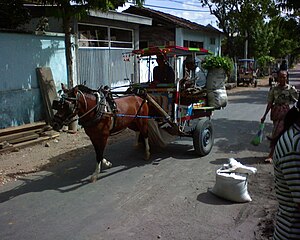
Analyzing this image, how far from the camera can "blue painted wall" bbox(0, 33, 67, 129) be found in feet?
28.6

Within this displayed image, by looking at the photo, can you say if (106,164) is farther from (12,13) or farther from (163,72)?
(12,13)

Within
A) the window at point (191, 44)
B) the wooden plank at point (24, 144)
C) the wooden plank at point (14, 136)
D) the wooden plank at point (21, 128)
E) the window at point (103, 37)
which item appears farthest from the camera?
the window at point (191, 44)

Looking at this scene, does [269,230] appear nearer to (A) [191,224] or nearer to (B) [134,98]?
(A) [191,224]

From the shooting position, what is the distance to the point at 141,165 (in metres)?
6.85

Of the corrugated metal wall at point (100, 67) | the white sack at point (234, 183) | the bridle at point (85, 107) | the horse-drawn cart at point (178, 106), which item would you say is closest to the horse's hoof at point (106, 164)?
the bridle at point (85, 107)

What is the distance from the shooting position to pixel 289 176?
1.80m

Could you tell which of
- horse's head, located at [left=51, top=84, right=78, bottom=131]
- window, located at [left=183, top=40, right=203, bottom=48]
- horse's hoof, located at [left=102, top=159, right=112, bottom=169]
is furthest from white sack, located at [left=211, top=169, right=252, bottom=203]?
window, located at [left=183, top=40, right=203, bottom=48]

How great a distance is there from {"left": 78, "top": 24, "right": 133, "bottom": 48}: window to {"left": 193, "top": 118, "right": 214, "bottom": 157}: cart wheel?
6.99 m

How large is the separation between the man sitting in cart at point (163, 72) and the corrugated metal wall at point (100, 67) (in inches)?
183

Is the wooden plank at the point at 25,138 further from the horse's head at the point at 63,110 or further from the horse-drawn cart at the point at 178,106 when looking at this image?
the horse's head at the point at 63,110

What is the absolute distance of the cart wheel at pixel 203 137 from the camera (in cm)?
721

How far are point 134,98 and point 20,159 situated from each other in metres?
2.93

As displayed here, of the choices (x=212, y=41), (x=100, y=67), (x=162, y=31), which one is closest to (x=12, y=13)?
(x=100, y=67)

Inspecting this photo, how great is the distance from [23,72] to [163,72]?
4.04 metres
